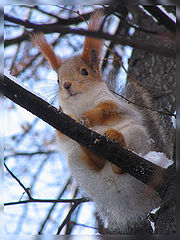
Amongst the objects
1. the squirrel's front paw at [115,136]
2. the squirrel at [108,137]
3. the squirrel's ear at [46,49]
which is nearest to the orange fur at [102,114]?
the squirrel at [108,137]

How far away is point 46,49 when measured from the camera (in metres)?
1.62

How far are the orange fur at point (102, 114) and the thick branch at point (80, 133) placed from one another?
23 centimetres

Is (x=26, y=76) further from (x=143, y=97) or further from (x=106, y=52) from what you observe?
(x=143, y=97)

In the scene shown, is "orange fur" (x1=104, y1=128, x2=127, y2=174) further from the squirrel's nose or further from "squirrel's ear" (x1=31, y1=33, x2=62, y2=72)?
"squirrel's ear" (x1=31, y1=33, x2=62, y2=72)

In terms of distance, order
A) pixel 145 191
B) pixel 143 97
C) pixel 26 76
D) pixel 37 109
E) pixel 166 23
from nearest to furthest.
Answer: pixel 37 109, pixel 145 191, pixel 166 23, pixel 143 97, pixel 26 76

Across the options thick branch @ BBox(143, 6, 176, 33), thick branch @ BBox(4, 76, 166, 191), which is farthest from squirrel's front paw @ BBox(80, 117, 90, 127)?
thick branch @ BBox(143, 6, 176, 33)

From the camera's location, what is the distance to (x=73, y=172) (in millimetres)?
1414

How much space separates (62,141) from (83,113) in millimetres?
155

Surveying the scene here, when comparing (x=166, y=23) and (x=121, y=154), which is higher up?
(x=166, y=23)

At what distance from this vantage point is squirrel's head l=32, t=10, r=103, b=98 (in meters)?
1.45

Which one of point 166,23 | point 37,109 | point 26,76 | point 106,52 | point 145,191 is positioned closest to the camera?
point 37,109

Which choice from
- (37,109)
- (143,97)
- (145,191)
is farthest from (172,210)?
(143,97)

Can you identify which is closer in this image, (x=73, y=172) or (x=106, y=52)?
(x=73, y=172)

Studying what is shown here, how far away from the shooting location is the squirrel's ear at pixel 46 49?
1.56 meters
